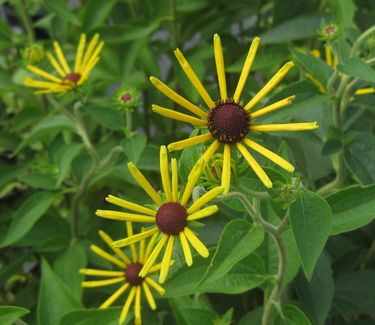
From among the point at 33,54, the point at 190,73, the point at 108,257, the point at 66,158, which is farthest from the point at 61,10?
the point at 190,73

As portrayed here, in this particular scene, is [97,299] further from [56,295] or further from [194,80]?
[194,80]

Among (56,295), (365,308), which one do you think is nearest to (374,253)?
(365,308)

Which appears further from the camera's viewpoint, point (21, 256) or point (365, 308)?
point (21, 256)

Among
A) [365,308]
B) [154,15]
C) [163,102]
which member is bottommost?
[365,308]

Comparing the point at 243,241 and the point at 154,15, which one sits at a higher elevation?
the point at 154,15

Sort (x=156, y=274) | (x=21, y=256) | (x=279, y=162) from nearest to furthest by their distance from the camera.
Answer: (x=279, y=162)
(x=156, y=274)
(x=21, y=256)

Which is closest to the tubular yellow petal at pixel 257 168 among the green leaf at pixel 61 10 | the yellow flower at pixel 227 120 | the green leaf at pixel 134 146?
the yellow flower at pixel 227 120

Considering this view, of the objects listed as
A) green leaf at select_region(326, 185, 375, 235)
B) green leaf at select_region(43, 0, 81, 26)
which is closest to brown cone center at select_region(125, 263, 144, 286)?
green leaf at select_region(326, 185, 375, 235)
